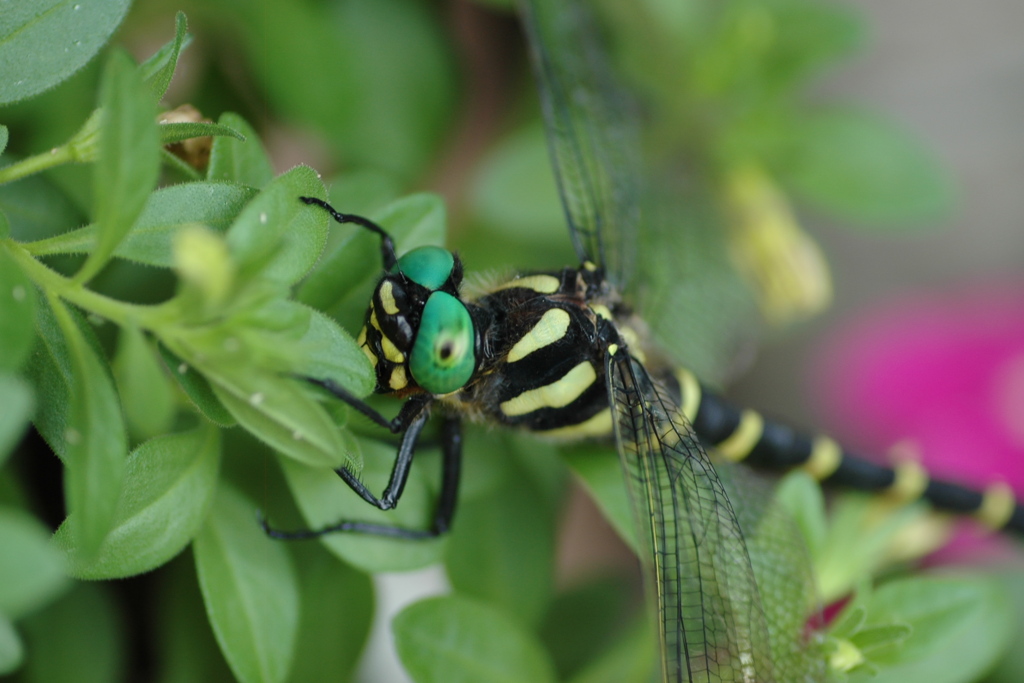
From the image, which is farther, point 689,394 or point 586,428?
point 689,394

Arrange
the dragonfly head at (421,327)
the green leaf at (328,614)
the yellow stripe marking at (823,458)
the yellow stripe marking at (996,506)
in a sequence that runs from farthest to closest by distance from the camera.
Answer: the yellow stripe marking at (996,506) → the yellow stripe marking at (823,458) → the green leaf at (328,614) → the dragonfly head at (421,327)

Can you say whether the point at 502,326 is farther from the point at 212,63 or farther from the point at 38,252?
the point at 212,63

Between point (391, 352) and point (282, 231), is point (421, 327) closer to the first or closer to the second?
point (391, 352)

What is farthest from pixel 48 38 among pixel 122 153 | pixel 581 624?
pixel 581 624

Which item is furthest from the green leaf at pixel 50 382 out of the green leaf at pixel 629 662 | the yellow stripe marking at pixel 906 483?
the yellow stripe marking at pixel 906 483

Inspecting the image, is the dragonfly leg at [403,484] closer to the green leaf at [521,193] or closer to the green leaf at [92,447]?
the green leaf at [92,447]
